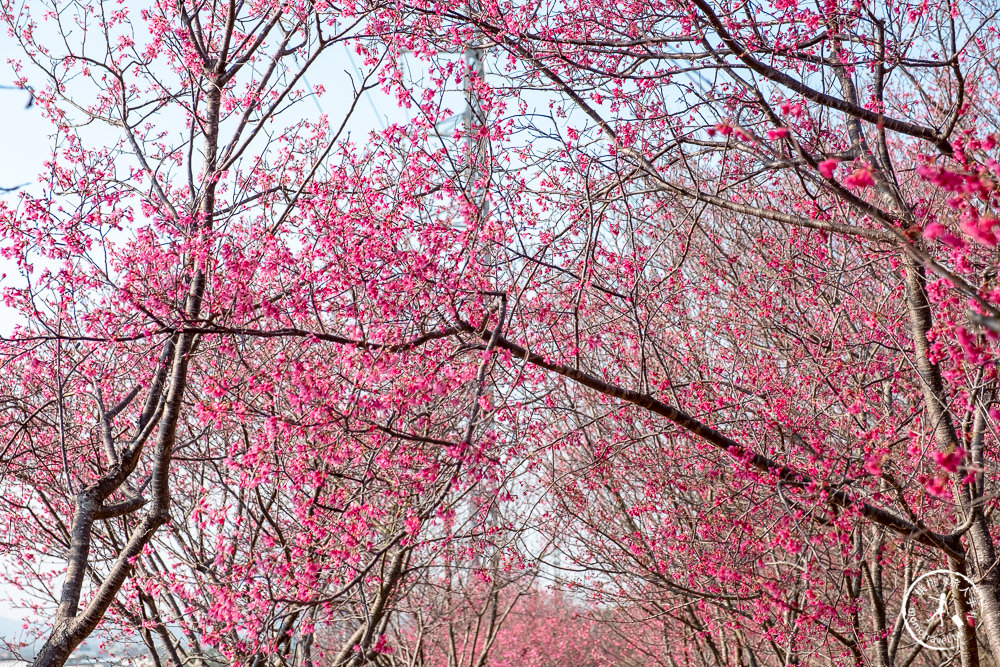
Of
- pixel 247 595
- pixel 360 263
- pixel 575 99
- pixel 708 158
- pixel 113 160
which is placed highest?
pixel 708 158

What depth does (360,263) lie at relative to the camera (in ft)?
15.3

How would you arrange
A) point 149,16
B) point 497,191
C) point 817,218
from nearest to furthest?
point 817,218 → point 497,191 → point 149,16

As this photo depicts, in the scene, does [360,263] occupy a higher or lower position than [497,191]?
lower

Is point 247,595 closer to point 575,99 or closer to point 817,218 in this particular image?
point 575,99

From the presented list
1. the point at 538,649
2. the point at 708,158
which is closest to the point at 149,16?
the point at 708,158

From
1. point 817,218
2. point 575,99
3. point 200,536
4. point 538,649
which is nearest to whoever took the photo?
point 575,99

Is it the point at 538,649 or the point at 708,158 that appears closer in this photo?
the point at 708,158

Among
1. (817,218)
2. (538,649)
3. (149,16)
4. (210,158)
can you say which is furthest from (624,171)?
(538,649)

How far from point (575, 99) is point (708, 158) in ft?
18.2
